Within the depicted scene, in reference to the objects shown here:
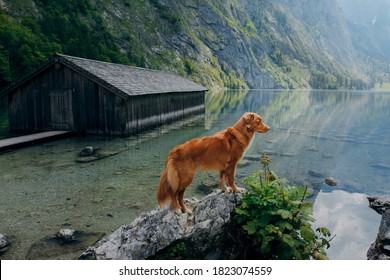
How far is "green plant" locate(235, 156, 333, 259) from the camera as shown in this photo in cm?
544

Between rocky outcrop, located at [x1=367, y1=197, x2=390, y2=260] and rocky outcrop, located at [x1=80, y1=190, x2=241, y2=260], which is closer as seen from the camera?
rocky outcrop, located at [x1=80, y1=190, x2=241, y2=260]

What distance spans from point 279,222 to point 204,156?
1833mm

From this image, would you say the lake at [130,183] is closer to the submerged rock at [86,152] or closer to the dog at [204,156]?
the submerged rock at [86,152]

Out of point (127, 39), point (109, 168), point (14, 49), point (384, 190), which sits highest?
point (127, 39)

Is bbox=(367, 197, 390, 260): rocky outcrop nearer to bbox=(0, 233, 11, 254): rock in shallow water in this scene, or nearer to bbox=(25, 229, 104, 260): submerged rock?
bbox=(25, 229, 104, 260): submerged rock

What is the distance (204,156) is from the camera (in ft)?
20.1

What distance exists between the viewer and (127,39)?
10438 centimetres

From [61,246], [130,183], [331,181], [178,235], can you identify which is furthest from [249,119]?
[331,181]

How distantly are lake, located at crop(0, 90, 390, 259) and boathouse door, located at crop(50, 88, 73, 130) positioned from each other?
7.85 ft

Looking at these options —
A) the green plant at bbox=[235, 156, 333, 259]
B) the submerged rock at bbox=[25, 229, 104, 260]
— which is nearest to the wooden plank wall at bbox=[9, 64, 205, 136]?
the submerged rock at bbox=[25, 229, 104, 260]

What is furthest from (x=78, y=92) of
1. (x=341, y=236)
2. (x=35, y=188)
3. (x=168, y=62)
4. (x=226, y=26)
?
(x=226, y=26)

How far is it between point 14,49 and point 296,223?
2049 inches

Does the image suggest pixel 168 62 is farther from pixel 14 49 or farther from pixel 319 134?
pixel 319 134

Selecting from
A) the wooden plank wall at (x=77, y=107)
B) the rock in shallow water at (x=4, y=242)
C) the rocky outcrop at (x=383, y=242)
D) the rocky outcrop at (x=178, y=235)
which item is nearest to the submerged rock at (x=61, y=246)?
the rock in shallow water at (x=4, y=242)
